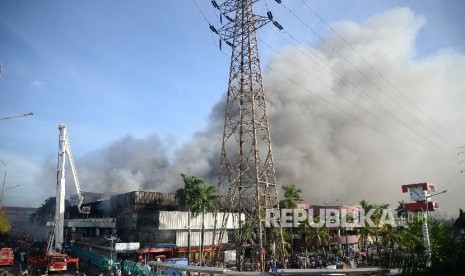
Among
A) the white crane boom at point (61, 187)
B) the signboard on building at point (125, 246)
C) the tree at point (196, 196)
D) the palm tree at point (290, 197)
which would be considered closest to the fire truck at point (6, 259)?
the white crane boom at point (61, 187)

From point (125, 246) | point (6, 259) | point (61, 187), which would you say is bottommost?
point (6, 259)

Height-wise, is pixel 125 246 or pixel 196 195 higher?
pixel 196 195

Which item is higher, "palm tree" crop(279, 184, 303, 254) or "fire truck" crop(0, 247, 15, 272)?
"palm tree" crop(279, 184, 303, 254)

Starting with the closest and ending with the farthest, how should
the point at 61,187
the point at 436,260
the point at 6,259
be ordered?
the point at 436,260 → the point at 6,259 → the point at 61,187

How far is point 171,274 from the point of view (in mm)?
33750

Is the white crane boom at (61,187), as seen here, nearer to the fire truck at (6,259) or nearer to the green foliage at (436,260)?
the fire truck at (6,259)

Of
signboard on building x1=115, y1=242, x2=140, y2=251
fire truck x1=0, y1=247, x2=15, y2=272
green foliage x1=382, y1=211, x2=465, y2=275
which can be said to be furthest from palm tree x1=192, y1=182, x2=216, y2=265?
green foliage x1=382, y1=211, x2=465, y2=275

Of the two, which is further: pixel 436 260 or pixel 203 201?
pixel 203 201

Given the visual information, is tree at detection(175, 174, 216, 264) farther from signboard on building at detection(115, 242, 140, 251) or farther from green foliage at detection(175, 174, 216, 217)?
signboard on building at detection(115, 242, 140, 251)

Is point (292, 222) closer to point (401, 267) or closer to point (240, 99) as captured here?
point (240, 99)

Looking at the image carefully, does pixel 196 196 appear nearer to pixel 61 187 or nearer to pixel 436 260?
pixel 61 187

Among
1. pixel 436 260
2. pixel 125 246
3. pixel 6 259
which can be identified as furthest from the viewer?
pixel 125 246

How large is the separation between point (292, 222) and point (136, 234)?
28.5 meters

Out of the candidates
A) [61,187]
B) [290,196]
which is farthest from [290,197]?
[61,187]
